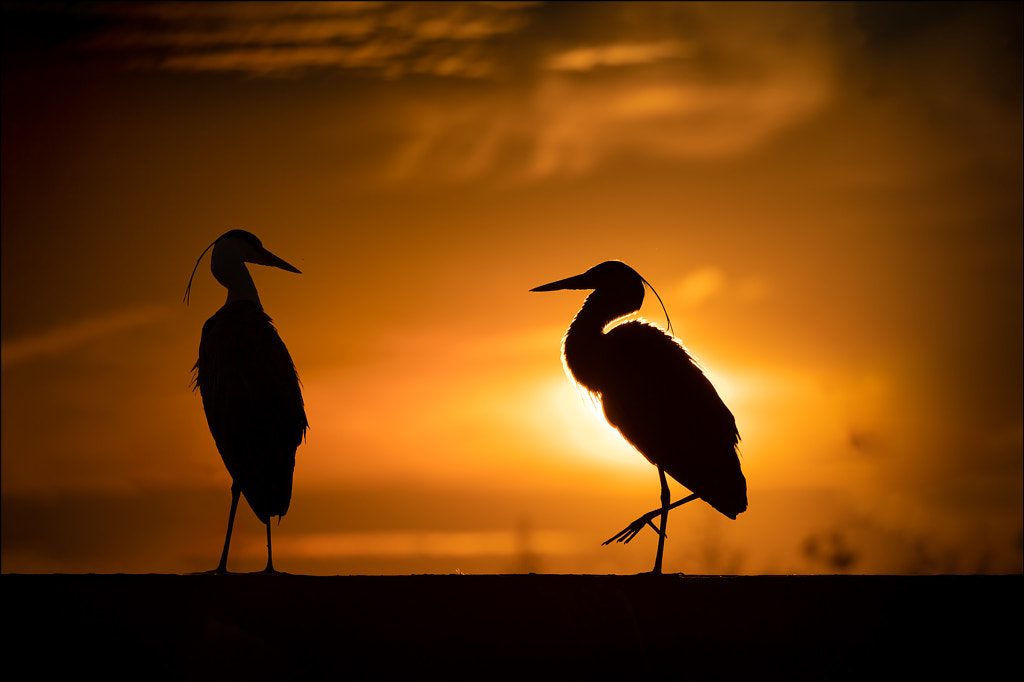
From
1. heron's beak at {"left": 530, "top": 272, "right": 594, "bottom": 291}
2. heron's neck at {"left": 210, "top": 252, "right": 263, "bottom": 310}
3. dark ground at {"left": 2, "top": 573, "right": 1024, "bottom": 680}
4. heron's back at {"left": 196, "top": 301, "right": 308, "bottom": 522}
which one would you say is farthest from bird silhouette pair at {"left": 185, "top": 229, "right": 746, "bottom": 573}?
dark ground at {"left": 2, "top": 573, "right": 1024, "bottom": 680}

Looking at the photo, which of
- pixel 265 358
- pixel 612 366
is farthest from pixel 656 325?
pixel 265 358

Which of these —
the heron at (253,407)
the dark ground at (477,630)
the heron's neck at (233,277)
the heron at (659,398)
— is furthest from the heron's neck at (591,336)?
the dark ground at (477,630)

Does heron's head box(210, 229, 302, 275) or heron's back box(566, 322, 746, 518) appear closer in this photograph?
heron's back box(566, 322, 746, 518)

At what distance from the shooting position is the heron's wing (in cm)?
784

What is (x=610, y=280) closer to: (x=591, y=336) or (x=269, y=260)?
(x=591, y=336)

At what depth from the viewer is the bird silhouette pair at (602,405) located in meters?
7.80

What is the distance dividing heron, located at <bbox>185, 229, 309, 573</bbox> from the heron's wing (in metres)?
2.63

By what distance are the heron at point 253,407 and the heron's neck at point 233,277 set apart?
0.65 meters

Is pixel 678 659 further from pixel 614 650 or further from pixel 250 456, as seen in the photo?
pixel 250 456

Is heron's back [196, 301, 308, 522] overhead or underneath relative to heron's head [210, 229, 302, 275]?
underneath

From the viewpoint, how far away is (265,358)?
7898 mm

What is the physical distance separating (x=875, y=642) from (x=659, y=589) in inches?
33.7

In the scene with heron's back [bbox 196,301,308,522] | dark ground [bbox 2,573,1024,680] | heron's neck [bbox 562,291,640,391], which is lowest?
dark ground [bbox 2,573,1024,680]

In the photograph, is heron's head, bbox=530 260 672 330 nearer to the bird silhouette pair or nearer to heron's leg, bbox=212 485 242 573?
the bird silhouette pair
